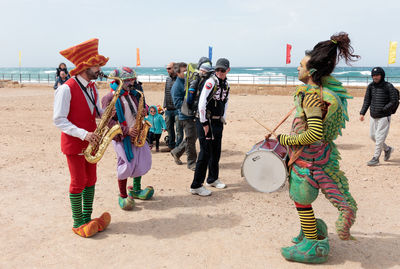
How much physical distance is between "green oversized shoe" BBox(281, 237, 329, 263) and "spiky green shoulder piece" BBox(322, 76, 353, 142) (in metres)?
1.05

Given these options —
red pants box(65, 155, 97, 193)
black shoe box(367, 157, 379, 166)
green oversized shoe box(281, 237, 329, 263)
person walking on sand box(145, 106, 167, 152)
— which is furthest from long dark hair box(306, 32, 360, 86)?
person walking on sand box(145, 106, 167, 152)

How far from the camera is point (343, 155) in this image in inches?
304

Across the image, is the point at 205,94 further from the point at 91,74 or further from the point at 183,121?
the point at 91,74

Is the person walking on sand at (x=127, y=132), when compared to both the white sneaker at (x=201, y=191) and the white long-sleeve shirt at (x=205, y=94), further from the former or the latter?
the white sneaker at (x=201, y=191)

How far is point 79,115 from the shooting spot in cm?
392

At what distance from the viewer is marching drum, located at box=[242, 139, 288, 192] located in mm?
3398

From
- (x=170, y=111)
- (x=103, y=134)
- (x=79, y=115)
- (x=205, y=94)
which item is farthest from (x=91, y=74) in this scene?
(x=170, y=111)

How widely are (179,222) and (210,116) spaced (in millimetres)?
1705

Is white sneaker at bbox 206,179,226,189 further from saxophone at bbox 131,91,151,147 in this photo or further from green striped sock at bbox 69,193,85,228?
green striped sock at bbox 69,193,85,228

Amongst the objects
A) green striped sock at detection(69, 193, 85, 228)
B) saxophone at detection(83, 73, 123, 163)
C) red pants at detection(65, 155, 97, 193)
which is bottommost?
green striped sock at detection(69, 193, 85, 228)

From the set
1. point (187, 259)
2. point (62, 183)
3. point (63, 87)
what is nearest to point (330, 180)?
point (187, 259)

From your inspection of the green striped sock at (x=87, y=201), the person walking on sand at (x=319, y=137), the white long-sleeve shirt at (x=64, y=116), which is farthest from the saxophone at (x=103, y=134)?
the person walking on sand at (x=319, y=137)

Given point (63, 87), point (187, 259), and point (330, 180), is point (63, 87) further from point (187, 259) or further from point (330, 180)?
point (330, 180)

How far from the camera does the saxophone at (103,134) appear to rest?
3908 mm
